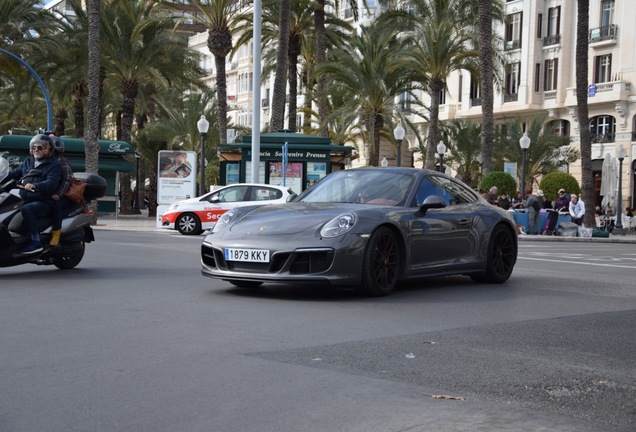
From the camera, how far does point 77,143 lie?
42.7 meters

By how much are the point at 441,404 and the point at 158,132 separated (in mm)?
50870

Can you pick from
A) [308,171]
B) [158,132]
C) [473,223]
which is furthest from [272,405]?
[158,132]

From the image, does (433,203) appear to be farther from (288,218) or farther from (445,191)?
(288,218)

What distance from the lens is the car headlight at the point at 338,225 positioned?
9.30m

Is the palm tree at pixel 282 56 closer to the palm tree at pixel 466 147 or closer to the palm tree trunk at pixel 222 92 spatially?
the palm tree trunk at pixel 222 92

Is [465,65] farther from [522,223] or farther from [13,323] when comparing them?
[13,323]

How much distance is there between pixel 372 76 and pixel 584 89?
1159 centimetres

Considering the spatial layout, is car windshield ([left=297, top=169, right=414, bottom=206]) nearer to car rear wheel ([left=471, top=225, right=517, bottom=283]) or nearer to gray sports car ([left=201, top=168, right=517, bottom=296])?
gray sports car ([left=201, top=168, right=517, bottom=296])

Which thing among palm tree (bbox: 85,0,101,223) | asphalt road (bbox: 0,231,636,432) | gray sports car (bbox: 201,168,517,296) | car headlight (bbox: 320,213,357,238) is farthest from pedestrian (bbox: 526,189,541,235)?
car headlight (bbox: 320,213,357,238)

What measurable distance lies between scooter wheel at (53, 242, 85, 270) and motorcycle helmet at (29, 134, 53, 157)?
53.6 inches

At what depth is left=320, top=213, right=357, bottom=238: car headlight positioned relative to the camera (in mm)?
9297

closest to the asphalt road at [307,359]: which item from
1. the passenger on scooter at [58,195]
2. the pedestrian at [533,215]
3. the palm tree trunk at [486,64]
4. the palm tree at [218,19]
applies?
the passenger on scooter at [58,195]

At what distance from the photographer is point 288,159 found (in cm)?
3391

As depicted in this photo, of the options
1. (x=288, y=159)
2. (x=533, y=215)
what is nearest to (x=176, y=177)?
(x=288, y=159)
